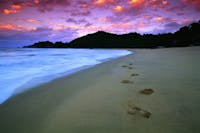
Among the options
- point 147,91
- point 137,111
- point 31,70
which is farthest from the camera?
point 31,70

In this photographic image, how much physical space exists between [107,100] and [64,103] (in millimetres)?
780

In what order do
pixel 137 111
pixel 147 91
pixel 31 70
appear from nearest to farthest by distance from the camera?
pixel 137 111, pixel 147 91, pixel 31 70

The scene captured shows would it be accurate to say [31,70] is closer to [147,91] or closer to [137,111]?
[147,91]

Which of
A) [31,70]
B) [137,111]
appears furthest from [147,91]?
[31,70]

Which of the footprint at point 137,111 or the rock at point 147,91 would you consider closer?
the footprint at point 137,111

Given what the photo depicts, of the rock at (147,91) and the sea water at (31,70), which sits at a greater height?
the rock at (147,91)

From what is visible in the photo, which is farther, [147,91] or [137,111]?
[147,91]

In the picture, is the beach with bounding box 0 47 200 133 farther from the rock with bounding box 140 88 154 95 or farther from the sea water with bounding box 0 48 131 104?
the sea water with bounding box 0 48 131 104

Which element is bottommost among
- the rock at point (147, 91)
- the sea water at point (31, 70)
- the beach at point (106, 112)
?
the sea water at point (31, 70)

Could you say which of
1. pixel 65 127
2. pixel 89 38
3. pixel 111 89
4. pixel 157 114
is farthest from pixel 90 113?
pixel 89 38

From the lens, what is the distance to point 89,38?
117 meters

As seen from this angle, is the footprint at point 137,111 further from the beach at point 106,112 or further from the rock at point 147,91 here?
the rock at point 147,91

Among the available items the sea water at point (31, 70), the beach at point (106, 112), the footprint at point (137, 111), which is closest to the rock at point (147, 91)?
the beach at point (106, 112)

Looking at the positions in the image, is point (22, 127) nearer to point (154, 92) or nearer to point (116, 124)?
point (116, 124)
